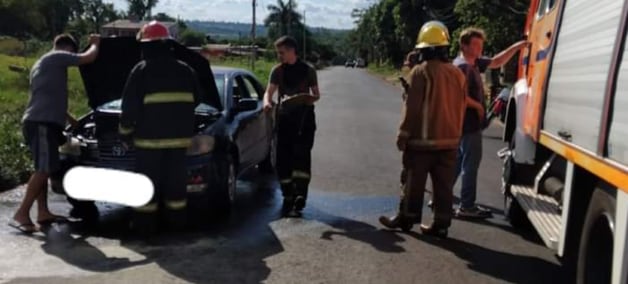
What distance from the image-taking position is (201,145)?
7383 millimetres

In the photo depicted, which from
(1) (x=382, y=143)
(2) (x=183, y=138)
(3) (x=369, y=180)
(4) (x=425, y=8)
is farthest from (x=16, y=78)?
(4) (x=425, y=8)

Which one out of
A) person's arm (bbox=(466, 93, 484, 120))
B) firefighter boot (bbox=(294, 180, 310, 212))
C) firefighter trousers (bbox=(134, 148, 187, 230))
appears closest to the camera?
firefighter trousers (bbox=(134, 148, 187, 230))

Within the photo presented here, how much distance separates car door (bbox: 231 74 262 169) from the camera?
8.41 metres

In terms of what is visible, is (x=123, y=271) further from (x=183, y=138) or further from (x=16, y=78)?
(x=16, y=78)

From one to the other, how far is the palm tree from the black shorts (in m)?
104

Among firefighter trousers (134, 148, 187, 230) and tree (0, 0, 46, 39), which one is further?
tree (0, 0, 46, 39)

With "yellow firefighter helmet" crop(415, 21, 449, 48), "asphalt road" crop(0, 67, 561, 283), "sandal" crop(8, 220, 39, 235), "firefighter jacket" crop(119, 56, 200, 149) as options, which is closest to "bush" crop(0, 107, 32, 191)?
"asphalt road" crop(0, 67, 561, 283)

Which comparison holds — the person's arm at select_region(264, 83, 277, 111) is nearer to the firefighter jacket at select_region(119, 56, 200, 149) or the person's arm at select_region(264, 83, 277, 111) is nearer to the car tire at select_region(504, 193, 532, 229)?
the firefighter jacket at select_region(119, 56, 200, 149)

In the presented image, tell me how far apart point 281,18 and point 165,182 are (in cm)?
10817

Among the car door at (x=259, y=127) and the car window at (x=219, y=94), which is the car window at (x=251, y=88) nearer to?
the car door at (x=259, y=127)

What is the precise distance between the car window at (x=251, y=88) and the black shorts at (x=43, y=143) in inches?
117

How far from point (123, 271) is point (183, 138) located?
133cm

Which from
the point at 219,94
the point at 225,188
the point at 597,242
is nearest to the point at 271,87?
the point at 219,94

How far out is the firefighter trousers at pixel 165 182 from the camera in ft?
22.0
